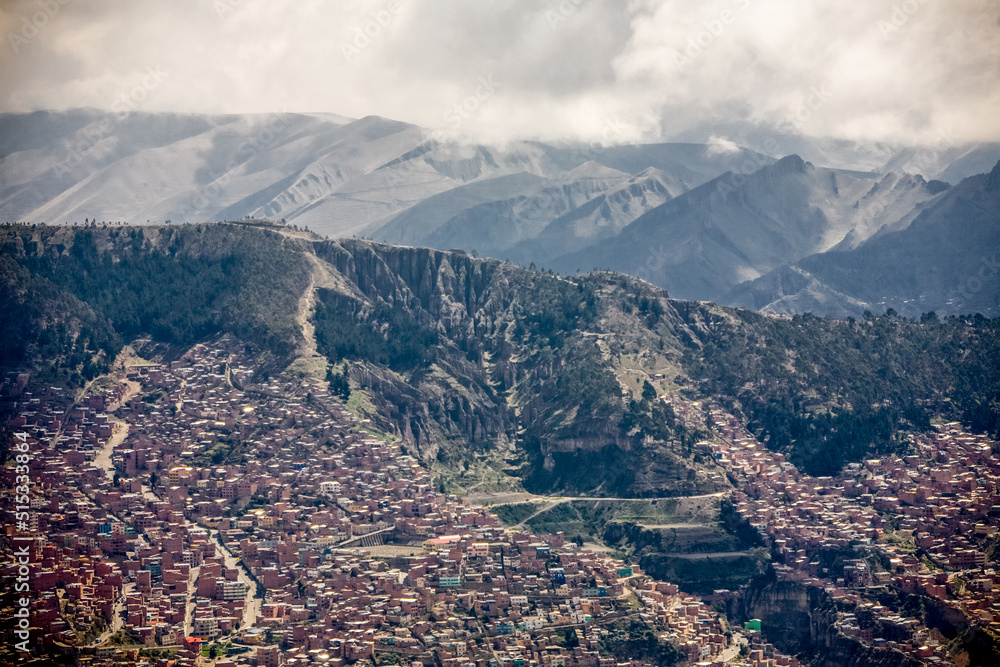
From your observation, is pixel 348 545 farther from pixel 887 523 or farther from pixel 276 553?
pixel 887 523

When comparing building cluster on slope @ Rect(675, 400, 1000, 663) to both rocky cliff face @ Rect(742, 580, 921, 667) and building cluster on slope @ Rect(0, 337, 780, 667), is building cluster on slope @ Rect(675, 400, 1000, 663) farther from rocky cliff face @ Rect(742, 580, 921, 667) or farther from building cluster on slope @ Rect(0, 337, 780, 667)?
building cluster on slope @ Rect(0, 337, 780, 667)

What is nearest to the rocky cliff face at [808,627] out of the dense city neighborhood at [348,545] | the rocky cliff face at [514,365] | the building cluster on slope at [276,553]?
the dense city neighborhood at [348,545]

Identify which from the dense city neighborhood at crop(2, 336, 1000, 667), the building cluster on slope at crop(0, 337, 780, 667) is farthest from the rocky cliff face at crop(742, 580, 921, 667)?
the building cluster on slope at crop(0, 337, 780, 667)

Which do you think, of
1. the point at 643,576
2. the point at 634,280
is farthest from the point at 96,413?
the point at 634,280

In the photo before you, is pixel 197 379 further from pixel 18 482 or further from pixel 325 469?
pixel 18 482

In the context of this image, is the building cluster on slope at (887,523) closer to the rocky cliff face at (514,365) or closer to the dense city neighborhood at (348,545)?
the dense city neighborhood at (348,545)

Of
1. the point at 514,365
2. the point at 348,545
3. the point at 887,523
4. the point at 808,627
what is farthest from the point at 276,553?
the point at 514,365
